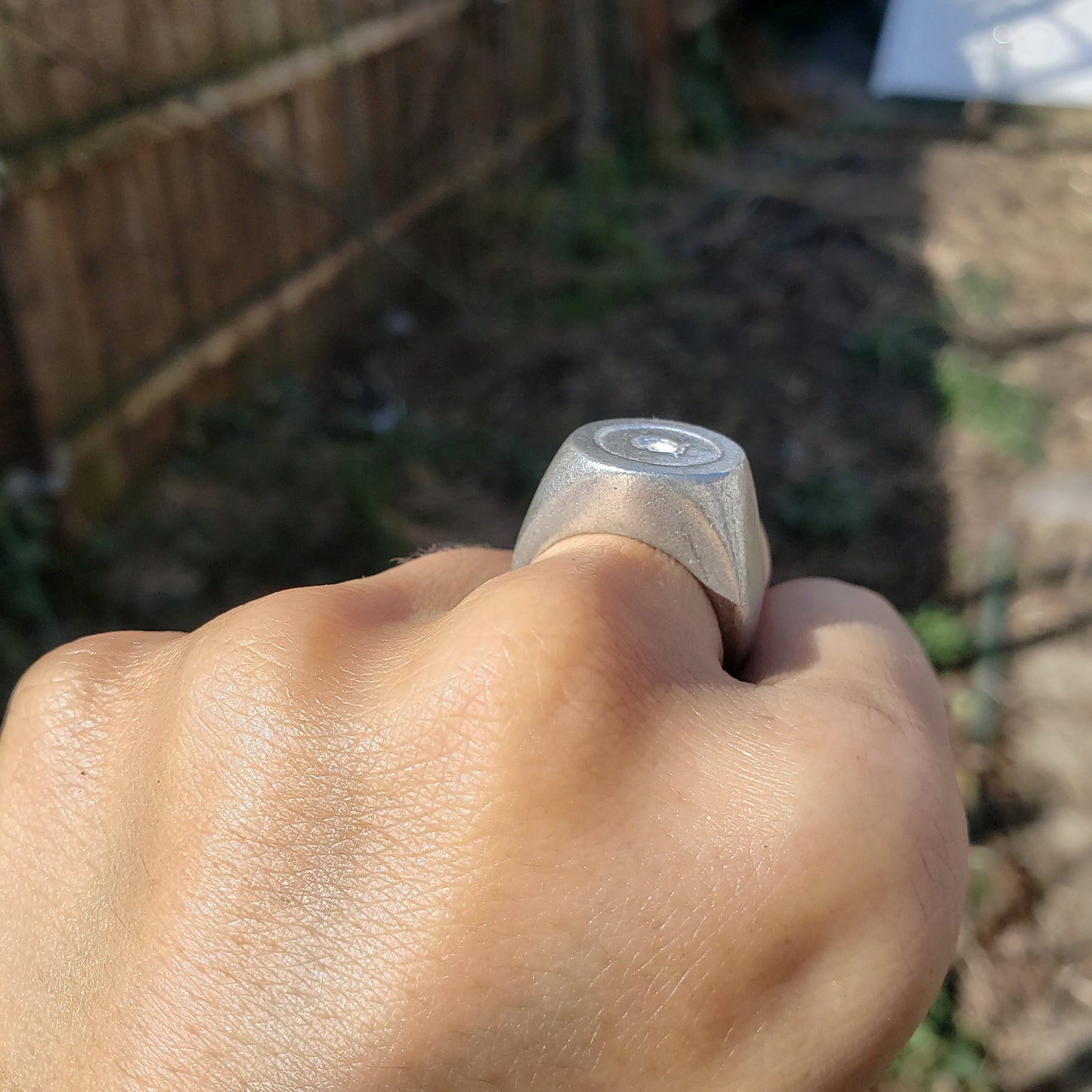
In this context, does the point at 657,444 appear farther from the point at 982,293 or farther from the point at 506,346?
the point at 982,293

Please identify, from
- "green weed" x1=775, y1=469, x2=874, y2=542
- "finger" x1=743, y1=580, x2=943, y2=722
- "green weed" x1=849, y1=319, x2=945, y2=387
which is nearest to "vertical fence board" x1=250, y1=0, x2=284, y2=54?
"green weed" x1=775, y1=469, x2=874, y2=542

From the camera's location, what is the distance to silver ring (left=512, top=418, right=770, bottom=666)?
2.65 ft

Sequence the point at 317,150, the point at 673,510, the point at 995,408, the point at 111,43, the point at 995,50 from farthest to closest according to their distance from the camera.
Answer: the point at 317,150 < the point at 995,408 < the point at 111,43 < the point at 995,50 < the point at 673,510

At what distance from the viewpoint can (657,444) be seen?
2.93 feet

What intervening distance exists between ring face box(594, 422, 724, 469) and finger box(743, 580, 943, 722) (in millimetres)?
139

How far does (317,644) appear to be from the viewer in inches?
29.4

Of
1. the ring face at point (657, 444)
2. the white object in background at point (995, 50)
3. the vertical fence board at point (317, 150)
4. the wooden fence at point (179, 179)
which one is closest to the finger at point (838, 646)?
the ring face at point (657, 444)

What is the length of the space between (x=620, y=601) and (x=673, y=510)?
0.36ft

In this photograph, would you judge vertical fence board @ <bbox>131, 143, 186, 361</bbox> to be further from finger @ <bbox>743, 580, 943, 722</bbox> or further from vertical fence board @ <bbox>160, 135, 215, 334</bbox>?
finger @ <bbox>743, 580, 943, 722</bbox>

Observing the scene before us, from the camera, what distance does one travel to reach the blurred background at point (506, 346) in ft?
10.8

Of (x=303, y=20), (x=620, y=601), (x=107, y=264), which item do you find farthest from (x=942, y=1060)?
(x=303, y=20)

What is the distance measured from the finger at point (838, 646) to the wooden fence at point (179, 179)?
322 centimetres

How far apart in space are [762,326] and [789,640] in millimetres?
5121

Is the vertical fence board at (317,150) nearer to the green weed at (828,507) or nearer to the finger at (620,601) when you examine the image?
the green weed at (828,507)
